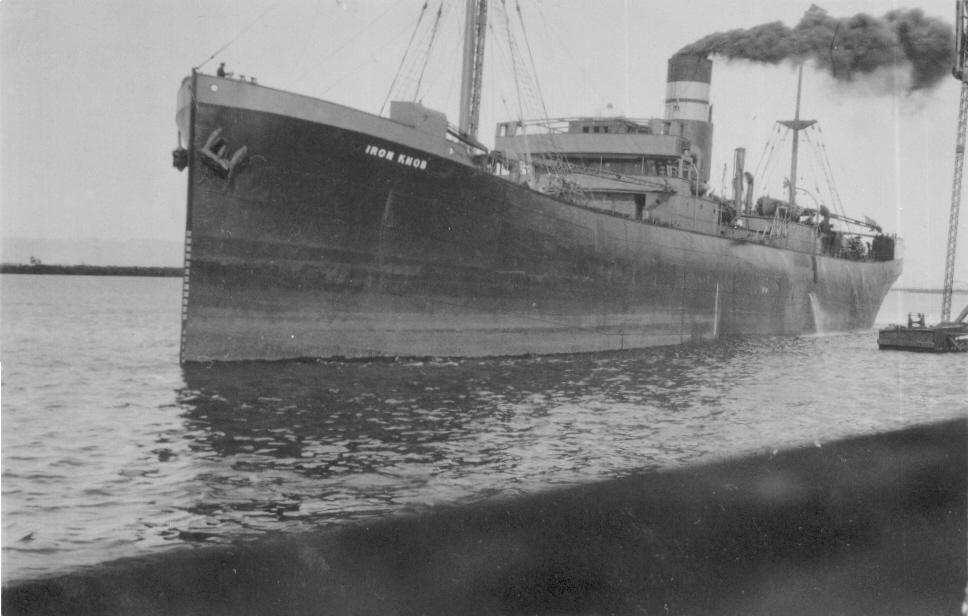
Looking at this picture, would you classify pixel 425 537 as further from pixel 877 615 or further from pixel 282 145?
pixel 282 145

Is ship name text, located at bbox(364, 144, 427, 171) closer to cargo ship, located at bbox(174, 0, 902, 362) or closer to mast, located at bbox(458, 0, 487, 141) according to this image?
cargo ship, located at bbox(174, 0, 902, 362)

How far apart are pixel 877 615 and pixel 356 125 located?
13963mm

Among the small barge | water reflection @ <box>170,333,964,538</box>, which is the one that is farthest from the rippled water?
the small barge

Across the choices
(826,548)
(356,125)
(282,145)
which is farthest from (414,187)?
(826,548)

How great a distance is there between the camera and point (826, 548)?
4.16 meters

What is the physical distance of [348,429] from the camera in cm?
1105

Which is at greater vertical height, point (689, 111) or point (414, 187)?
point (689, 111)

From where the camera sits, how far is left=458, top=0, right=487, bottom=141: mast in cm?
1989

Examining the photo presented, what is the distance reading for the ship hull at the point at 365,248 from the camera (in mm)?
15734

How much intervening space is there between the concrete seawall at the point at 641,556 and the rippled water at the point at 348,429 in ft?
0.95

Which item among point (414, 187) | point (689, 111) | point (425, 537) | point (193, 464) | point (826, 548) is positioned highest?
point (689, 111)

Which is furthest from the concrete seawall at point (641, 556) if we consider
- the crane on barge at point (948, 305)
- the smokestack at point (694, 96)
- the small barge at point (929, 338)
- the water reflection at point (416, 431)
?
the smokestack at point (694, 96)

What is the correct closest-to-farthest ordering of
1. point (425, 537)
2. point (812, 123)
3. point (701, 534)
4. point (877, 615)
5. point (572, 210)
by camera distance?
point (425, 537) → point (701, 534) → point (877, 615) → point (572, 210) → point (812, 123)

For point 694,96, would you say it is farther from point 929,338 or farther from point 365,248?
point 365,248
